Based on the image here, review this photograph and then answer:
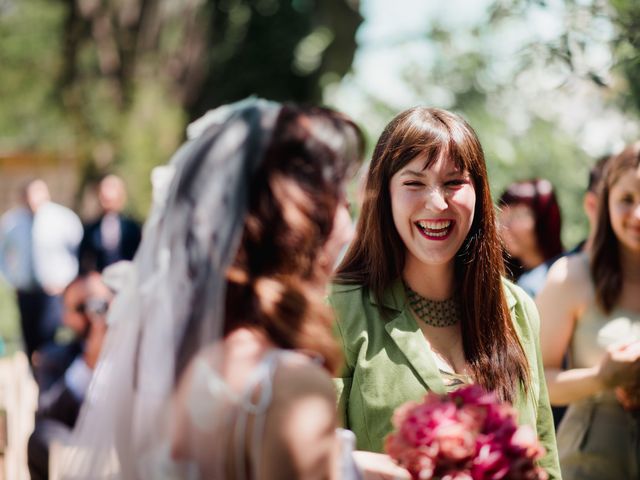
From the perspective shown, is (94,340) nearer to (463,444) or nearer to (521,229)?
(521,229)

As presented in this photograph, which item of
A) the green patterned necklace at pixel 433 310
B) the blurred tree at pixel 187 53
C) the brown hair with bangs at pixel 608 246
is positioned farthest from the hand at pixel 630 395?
the blurred tree at pixel 187 53

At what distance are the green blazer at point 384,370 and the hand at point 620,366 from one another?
1.28 ft

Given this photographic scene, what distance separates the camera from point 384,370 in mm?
2781

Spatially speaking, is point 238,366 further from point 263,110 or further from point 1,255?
point 1,255

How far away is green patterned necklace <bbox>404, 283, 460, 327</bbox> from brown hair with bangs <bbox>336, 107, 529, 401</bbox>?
0.04 m

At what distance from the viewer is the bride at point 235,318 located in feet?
5.92

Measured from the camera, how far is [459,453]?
7.20 feet

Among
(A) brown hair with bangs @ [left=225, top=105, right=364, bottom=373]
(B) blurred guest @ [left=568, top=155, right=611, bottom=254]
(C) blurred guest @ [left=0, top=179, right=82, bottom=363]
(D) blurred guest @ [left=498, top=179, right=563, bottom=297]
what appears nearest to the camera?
(A) brown hair with bangs @ [left=225, top=105, right=364, bottom=373]

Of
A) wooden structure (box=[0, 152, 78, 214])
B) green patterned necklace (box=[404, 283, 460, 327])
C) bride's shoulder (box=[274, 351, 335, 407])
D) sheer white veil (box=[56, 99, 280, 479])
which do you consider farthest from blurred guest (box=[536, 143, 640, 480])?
wooden structure (box=[0, 152, 78, 214])

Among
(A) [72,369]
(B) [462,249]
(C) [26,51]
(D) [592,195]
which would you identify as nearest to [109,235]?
(A) [72,369]

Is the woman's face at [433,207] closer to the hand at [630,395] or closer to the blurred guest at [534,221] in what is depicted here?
the hand at [630,395]

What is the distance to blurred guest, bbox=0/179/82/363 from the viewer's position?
8.94 metres

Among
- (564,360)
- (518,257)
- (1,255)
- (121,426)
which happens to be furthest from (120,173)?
(121,426)

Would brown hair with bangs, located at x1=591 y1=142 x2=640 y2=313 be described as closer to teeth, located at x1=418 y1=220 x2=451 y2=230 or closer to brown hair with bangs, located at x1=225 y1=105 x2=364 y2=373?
teeth, located at x1=418 y1=220 x2=451 y2=230
